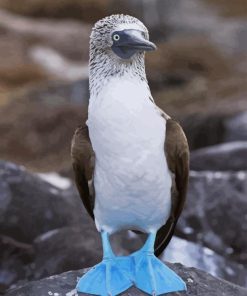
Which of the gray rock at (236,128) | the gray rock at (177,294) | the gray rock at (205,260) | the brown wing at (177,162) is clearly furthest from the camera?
the gray rock at (236,128)

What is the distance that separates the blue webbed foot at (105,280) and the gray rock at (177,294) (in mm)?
41

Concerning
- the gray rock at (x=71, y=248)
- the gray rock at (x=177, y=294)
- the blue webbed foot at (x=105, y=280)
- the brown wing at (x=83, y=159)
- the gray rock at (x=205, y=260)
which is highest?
the brown wing at (x=83, y=159)

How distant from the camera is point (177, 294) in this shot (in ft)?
8.63

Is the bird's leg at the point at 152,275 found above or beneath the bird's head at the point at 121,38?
beneath

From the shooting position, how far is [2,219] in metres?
3.99

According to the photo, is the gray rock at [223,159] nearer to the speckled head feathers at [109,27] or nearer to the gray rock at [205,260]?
the gray rock at [205,260]

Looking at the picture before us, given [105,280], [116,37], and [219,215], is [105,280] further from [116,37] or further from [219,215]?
[219,215]

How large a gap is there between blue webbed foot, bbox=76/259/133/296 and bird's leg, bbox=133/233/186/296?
5 cm

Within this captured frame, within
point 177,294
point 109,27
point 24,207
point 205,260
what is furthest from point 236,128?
point 109,27

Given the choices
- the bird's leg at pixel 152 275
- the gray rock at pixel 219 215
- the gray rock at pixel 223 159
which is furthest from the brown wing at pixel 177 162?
the gray rock at pixel 223 159

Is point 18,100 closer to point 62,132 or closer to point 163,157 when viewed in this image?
point 62,132

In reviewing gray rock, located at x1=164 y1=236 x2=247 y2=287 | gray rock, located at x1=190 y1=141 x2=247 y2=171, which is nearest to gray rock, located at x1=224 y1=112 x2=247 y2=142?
gray rock, located at x1=190 y1=141 x2=247 y2=171

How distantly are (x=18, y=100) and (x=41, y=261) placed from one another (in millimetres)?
4879

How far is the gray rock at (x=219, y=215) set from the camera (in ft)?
13.8
